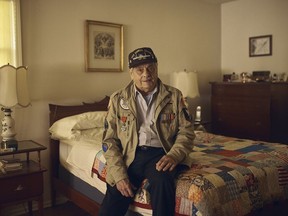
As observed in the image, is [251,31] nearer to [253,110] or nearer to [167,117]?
[253,110]

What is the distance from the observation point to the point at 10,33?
2.87 meters

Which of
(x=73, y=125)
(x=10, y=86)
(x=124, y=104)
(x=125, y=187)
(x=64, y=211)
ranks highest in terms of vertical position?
(x=10, y=86)

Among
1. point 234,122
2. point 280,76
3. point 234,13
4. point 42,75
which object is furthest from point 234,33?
point 42,75

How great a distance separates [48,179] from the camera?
317 centimetres

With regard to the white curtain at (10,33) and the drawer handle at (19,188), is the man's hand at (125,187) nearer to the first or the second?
the drawer handle at (19,188)

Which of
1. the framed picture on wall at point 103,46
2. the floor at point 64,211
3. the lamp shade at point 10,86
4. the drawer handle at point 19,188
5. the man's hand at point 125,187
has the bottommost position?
the floor at point 64,211

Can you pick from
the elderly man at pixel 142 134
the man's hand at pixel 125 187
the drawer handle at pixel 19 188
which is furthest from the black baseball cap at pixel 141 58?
the drawer handle at pixel 19 188

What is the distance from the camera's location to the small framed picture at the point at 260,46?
4238 millimetres

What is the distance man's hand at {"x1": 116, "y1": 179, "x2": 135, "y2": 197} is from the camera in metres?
1.81

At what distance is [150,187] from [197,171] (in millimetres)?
316

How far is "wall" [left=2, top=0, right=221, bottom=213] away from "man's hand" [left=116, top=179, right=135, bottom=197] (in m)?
1.55

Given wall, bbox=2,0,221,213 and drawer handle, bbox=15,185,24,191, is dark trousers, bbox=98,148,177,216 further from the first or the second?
wall, bbox=2,0,221,213

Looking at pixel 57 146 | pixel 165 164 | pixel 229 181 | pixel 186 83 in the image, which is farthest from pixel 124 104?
pixel 186 83

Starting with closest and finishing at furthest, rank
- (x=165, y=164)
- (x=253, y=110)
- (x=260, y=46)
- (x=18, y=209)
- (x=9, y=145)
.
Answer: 1. (x=165, y=164)
2. (x=9, y=145)
3. (x=18, y=209)
4. (x=253, y=110)
5. (x=260, y=46)
